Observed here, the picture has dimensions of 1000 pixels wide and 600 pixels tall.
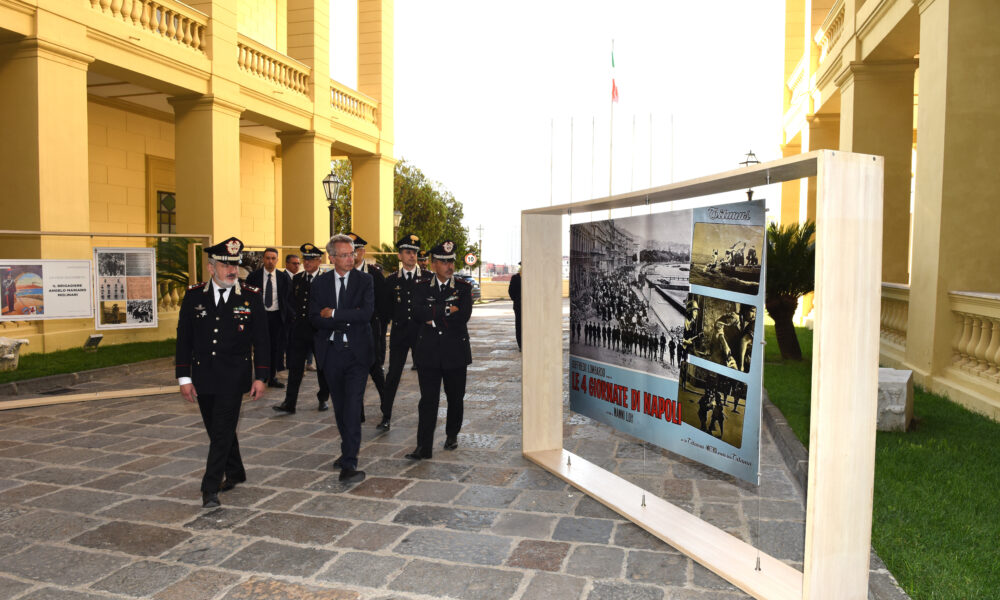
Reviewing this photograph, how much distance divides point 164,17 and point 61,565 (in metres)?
12.9

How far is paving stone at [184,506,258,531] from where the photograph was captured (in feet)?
14.9

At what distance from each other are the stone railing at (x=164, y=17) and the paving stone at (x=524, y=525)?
1225 cm

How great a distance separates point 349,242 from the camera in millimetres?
5605

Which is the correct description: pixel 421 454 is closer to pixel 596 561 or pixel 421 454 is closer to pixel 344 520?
pixel 344 520

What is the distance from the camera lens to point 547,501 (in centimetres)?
506

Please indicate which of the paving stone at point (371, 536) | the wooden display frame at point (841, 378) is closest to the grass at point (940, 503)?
the wooden display frame at point (841, 378)

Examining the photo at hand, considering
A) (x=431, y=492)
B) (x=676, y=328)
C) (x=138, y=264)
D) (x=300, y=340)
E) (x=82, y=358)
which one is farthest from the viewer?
(x=82, y=358)

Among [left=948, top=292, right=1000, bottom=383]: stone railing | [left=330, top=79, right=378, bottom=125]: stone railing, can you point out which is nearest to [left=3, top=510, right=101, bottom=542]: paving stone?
[left=948, top=292, right=1000, bottom=383]: stone railing

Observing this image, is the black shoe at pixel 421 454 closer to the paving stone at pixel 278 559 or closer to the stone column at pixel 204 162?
the paving stone at pixel 278 559

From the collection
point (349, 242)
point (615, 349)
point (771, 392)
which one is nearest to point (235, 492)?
point (349, 242)

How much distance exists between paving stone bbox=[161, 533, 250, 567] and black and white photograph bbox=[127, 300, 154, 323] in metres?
6.22

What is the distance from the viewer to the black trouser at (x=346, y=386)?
5574mm

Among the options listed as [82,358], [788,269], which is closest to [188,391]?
[82,358]

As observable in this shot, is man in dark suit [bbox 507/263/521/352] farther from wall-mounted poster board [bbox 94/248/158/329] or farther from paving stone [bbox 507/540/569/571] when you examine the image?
paving stone [bbox 507/540/569/571]
